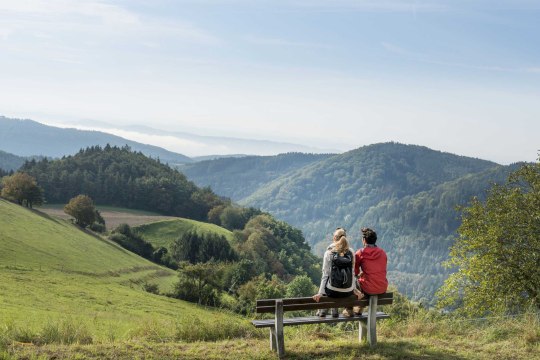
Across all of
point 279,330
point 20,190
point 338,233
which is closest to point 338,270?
point 338,233

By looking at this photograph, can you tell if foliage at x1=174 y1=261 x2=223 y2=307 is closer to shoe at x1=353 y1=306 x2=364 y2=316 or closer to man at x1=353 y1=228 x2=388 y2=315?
shoe at x1=353 y1=306 x2=364 y2=316

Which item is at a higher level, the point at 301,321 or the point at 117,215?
the point at 301,321

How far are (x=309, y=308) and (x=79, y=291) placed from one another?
4335cm

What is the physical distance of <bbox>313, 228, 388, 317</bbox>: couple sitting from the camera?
450 inches

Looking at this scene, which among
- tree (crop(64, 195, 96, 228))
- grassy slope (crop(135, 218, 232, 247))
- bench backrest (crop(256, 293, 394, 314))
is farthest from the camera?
grassy slope (crop(135, 218, 232, 247))

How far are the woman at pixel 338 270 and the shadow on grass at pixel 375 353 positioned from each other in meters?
1.00

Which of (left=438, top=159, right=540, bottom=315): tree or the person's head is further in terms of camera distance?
(left=438, top=159, right=540, bottom=315): tree

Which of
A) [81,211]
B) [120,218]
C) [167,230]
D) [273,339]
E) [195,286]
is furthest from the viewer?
[120,218]

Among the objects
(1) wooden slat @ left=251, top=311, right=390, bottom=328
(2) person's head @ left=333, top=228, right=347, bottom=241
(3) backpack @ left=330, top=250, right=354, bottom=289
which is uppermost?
(2) person's head @ left=333, top=228, right=347, bottom=241

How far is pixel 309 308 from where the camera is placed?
11148mm

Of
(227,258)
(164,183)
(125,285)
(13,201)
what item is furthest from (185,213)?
(125,285)

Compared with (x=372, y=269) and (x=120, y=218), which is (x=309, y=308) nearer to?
(x=372, y=269)

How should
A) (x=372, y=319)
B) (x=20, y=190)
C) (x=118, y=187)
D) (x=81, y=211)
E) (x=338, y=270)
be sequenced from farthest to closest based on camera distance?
(x=118, y=187) < (x=81, y=211) < (x=20, y=190) < (x=372, y=319) < (x=338, y=270)

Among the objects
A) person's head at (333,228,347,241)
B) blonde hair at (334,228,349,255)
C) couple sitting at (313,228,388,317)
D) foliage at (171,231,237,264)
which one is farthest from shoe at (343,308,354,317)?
foliage at (171,231,237,264)
